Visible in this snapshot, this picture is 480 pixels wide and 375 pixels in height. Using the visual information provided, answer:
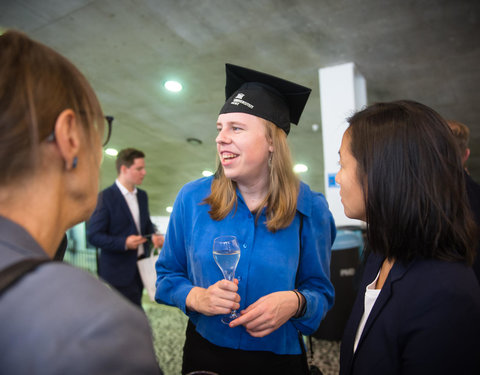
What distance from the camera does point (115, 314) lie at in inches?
18.7

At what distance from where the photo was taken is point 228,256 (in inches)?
50.4

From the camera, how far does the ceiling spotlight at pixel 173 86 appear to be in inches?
239

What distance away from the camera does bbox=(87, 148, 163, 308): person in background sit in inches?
125

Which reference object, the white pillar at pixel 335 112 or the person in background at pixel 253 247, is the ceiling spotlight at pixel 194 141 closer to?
the white pillar at pixel 335 112

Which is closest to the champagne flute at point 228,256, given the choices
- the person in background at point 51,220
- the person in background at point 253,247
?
the person in background at point 253,247

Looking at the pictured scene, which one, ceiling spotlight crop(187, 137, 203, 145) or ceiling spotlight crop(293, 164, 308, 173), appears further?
ceiling spotlight crop(293, 164, 308, 173)

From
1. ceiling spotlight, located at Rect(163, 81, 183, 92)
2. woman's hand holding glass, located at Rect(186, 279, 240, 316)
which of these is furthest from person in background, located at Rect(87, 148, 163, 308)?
ceiling spotlight, located at Rect(163, 81, 183, 92)

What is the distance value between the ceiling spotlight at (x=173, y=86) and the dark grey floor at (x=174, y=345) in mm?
4157

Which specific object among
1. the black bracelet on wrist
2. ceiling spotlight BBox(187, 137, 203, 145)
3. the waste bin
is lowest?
the waste bin

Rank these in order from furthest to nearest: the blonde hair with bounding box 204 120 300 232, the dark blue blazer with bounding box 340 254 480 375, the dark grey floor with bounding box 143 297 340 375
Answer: the dark grey floor with bounding box 143 297 340 375
the blonde hair with bounding box 204 120 300 232
the dark blue blazer with bounding box 340 254 480 375

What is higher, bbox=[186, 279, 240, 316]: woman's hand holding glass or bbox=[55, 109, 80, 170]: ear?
bbox=[55, 109, 80, 170]: ear

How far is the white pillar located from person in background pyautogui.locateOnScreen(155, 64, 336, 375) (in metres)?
2.93

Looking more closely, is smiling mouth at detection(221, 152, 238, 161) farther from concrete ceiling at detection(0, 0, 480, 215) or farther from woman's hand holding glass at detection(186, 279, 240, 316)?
concrete ceiling at detection(0, 0, 480, 215)

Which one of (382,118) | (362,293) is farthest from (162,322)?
(382,118)
